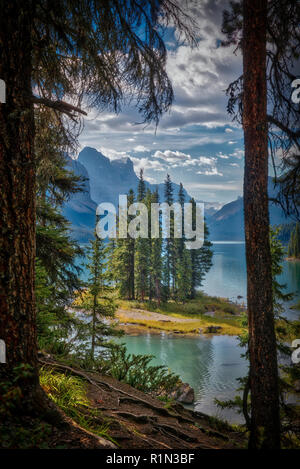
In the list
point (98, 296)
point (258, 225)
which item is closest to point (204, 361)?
point (98, 296)

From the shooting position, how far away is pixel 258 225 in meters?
4.47

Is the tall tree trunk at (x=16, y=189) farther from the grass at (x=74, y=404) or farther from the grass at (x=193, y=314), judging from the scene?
the grass at (x=193, y=314)

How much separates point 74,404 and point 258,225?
3.68 meters

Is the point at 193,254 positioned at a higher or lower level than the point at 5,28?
lower

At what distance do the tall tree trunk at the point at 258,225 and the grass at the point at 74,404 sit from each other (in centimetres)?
238

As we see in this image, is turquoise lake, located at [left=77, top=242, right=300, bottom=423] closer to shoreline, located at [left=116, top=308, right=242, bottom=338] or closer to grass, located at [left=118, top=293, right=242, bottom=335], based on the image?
shoreline, located at [left=116, top=308, right=242, bottom=338]

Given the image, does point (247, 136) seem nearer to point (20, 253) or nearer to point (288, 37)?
point (288, 37)

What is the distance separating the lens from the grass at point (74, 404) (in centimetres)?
346

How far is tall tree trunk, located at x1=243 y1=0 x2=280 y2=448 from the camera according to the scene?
4.36 meters

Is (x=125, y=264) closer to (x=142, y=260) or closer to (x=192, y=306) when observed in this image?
(x=142, y=260)

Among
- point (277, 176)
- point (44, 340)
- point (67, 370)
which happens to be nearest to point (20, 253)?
point (67, 370)

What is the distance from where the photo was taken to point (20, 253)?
9.82 feet

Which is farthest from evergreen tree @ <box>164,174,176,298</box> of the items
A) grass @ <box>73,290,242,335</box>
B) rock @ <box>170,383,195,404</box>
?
rock @ <box>170,383,195,404</box>

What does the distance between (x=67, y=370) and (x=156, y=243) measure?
33.6 metres
